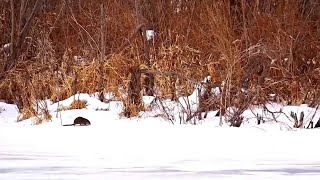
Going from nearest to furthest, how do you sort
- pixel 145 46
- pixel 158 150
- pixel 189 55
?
1. pixel 158 150
2. pixel 189 55
3. pixel 145 46

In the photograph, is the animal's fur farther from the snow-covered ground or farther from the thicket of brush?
the thicket of brush

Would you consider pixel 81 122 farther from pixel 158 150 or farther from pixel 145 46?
pixel 158 150

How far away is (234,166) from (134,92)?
182 inches

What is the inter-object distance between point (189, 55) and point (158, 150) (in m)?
4.44

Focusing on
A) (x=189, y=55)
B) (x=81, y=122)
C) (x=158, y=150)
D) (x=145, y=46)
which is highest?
(x=145, y=46)

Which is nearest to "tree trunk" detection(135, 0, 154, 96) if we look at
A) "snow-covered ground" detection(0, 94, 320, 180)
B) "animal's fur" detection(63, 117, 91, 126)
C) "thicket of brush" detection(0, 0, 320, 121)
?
"thicket of brush" detection(0, 0, 320, 121)

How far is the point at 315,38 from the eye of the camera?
930 centimetres

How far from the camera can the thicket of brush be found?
8148 millimetres

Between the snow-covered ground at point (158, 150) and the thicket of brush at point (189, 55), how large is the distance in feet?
1.81

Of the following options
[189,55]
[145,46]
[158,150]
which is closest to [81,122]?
[189,55]

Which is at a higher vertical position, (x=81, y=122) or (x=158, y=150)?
(x=81, y=122)

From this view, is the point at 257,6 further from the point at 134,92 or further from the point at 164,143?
the point at 164,143

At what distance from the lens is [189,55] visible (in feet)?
29.5

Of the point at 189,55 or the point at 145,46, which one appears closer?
the point at 189,55
